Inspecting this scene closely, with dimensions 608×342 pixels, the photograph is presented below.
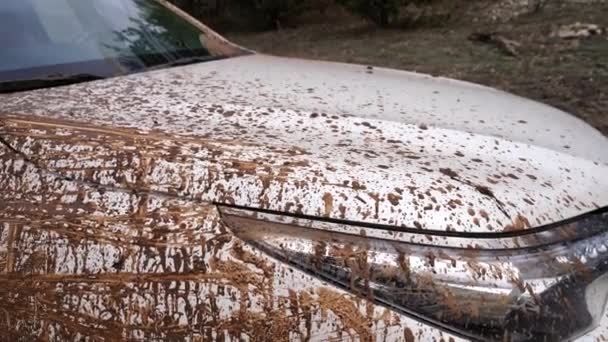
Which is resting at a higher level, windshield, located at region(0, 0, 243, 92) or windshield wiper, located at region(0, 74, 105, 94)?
windshield, located at region(0, 0, 243, 92)

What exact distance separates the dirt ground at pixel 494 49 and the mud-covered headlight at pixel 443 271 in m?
3.96

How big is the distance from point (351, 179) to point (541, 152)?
0.66 meters

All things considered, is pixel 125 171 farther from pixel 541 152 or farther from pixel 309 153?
pixel 541 152

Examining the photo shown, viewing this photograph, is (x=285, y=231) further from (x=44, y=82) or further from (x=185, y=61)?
(x=185, y=61)

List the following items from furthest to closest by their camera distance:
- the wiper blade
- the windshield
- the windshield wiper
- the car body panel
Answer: the wiper blade → the windshield → the windshield wiper → the car body panel

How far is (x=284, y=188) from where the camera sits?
148 cm

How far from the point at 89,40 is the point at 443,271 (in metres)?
1.80

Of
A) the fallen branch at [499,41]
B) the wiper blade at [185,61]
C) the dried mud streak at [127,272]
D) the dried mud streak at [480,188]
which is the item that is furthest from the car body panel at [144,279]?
the fallen branch at [499,41]

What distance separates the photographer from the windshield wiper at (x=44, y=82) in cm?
221

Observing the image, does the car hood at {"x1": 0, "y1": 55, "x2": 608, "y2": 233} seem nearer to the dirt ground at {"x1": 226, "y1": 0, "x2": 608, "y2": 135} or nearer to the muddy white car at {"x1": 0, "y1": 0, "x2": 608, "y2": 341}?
the muddy white car at {"x1": 0, "y1": 0, "x2": 608, "y2": 341}

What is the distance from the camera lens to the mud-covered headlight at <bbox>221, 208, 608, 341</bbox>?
1400 mm

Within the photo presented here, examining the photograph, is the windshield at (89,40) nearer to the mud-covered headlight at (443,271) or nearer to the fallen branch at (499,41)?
the mud-covered headlight at (443,271)

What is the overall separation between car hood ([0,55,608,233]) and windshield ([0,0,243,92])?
0.76ft

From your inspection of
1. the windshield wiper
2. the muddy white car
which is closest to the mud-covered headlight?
the muddy white car
